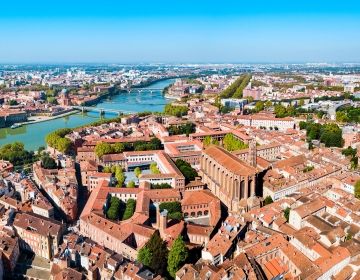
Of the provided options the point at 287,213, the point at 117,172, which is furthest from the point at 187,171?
the point at 287,213

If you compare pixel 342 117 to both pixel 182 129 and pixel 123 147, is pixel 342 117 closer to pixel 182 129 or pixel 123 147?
pixel 182 129

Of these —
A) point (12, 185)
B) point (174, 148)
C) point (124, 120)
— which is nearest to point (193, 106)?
point (124, 120)

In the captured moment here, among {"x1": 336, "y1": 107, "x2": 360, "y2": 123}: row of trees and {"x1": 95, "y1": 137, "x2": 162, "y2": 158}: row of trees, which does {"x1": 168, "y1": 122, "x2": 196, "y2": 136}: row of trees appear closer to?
{"x1": 95, "y1": 137, "x2": 162, "y2": 158}: row of trees

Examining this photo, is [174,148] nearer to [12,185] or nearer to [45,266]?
[12,185]

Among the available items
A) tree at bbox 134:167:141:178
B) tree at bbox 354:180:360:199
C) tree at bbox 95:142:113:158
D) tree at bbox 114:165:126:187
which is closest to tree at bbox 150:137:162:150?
tree at bbox 95:142:113:158

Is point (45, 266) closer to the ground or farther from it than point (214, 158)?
closer to the ground

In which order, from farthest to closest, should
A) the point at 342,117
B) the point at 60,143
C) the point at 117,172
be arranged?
the point at 342,117
the point at 60,143
the point at 117,172

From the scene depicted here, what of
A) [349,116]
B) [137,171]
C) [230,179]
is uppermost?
[230,179]
